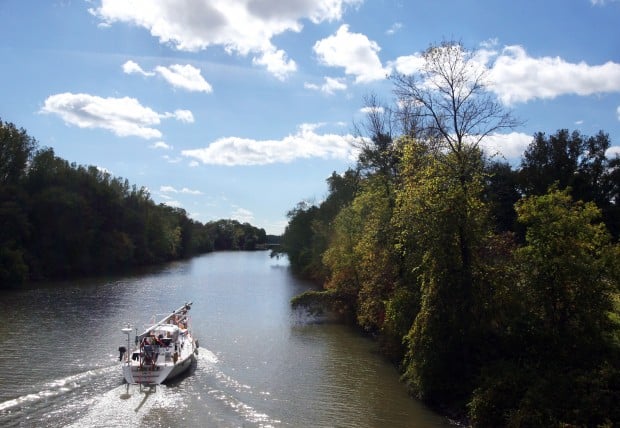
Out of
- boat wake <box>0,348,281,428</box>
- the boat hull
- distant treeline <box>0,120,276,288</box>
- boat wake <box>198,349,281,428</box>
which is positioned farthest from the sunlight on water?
distant treeline <box>0,120,276,288</box>

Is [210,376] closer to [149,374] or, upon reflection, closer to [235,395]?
[149,374]

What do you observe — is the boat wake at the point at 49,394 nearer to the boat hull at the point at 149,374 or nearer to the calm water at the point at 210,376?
the calm water at the point at 210,376

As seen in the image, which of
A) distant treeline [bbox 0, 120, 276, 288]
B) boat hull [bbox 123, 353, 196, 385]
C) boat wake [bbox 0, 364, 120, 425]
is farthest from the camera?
distant treeline [bbox 0, 120, 276, 288]

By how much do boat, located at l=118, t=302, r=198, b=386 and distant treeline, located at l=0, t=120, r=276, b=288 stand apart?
111 ft

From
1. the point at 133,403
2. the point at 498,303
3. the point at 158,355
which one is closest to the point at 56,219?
the point at 158,355

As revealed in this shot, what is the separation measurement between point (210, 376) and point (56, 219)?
57461 millimetres

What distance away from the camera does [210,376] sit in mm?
24531

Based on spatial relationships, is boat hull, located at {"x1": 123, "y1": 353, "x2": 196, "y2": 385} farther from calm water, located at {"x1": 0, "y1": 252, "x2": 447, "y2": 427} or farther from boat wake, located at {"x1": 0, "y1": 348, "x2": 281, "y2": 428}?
calm water, located at {"x1": 0, "y1": 252, "x2": 447, "y2": 427}

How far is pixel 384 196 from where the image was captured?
32656 mm

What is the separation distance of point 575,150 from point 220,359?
45374 mm

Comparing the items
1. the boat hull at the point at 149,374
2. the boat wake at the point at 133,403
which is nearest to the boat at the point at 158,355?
the boat hull at the point at 149,374

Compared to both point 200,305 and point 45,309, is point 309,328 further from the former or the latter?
point 45,309

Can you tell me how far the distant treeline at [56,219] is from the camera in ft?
206

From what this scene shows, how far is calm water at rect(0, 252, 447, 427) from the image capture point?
747 inches
